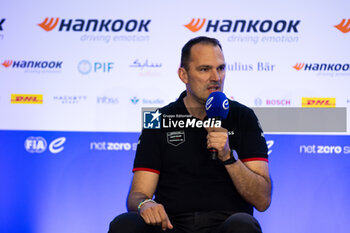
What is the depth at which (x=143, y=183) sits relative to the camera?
6.77 feet

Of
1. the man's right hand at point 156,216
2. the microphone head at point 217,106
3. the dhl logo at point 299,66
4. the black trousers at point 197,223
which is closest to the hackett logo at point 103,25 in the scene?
the dhl logo at point 299,66

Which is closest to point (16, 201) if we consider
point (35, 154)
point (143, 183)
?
point (35, 154)

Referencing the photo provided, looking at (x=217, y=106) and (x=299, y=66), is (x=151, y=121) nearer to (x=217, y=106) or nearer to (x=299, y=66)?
(x=217, y=106)

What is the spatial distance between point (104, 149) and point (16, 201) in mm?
833

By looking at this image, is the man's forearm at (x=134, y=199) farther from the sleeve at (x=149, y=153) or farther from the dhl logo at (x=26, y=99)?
the dhl logo at (x=26, y=99)

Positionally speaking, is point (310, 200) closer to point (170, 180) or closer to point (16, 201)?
point (170, 180)

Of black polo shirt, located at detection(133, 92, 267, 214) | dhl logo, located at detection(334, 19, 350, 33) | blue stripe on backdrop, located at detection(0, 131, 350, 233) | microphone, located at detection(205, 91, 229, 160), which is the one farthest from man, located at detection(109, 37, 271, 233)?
dhl logo, located at detection(334, 19, 350, 33)

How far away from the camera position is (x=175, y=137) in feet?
7.12

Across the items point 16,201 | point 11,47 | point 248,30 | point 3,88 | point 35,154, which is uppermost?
point 248,30

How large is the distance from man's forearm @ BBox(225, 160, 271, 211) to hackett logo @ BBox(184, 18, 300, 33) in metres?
1.83

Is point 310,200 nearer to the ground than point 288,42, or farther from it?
nearer to the ground

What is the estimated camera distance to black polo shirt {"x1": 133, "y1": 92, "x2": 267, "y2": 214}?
2025 mm

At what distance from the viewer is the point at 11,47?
3641mm

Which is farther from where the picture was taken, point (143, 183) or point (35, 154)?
point (35, 154)
